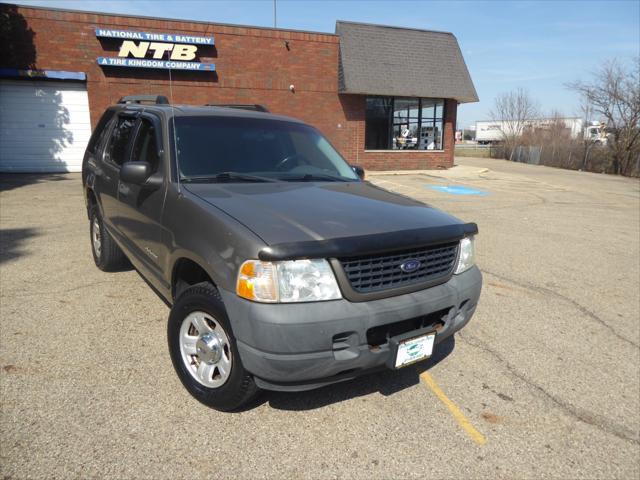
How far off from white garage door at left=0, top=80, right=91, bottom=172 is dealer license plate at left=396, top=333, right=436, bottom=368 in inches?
674

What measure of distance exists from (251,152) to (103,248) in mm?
2426

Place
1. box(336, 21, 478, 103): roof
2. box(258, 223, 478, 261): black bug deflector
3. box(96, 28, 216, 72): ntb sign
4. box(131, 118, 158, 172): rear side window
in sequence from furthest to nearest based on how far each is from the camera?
box(336, 21, 478, 103): roof → box(96, 28, 216, 72): ntb sign → box(131, 118, 158, 172): rear side window → box(258, 223, 478, 261): black bug deflector

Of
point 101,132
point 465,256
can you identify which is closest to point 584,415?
point 465,256

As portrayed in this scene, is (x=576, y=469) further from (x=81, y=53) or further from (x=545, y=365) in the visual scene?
(x=81, y=53)

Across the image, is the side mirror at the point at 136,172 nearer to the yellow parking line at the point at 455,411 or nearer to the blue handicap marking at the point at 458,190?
the yellow parking line at the point at 455,411

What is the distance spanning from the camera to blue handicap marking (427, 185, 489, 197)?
545 inches

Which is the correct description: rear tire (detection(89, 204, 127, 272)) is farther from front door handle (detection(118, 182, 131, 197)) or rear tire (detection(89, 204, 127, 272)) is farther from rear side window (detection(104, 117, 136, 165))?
front door handle (detection(118, 182, 131, 197))

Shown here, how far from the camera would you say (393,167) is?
20938 mm

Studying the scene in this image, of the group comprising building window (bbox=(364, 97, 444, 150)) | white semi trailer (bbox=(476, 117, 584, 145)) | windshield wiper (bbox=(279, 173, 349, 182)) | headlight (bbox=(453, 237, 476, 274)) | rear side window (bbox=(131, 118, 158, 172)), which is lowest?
headlight (bbox=(453, 237, 476, 274))

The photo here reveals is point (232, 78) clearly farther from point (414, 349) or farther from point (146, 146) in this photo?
point (414, 349)

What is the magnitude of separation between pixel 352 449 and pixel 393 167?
19213mm

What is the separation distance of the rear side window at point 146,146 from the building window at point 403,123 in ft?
55.8

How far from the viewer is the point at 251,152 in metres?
3.71

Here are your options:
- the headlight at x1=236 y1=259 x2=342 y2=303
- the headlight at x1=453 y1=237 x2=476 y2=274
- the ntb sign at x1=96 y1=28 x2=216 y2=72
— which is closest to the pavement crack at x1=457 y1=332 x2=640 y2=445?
the headlight at x1=453 y1=237 x2=476 y2=274
